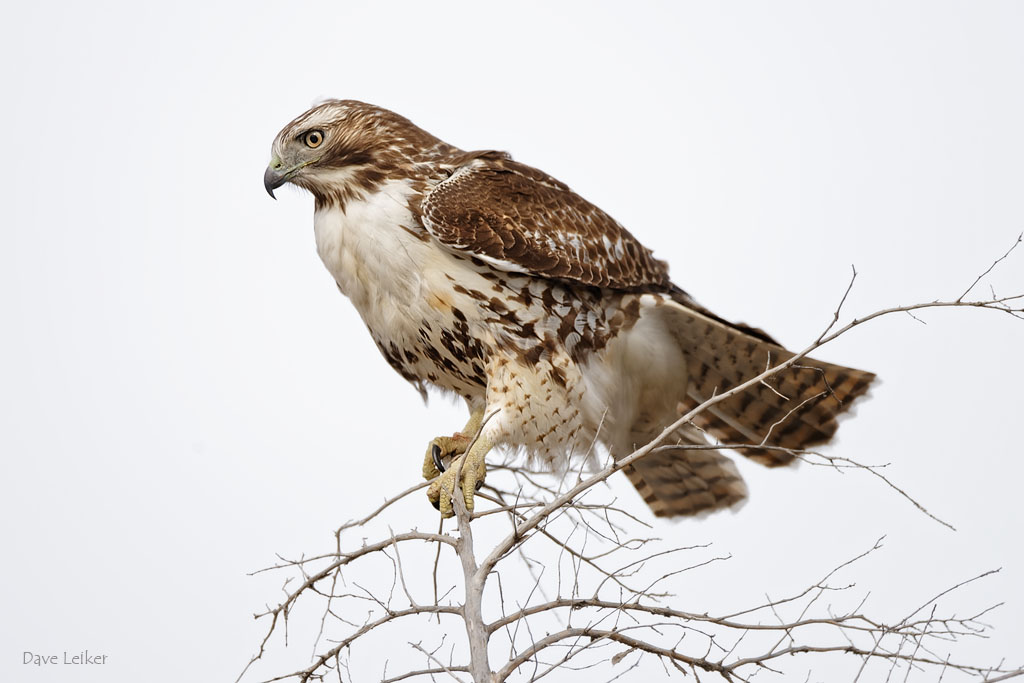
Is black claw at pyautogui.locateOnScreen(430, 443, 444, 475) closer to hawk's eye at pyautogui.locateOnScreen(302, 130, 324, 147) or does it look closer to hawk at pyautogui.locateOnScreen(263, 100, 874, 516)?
hawk at pyautogui.locateOnScreen(263, 100, 874, 516)

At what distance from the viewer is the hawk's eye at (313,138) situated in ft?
18.2

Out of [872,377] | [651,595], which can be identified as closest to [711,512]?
[872,377]

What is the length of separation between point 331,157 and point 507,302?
1075 millimetres

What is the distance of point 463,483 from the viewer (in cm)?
482

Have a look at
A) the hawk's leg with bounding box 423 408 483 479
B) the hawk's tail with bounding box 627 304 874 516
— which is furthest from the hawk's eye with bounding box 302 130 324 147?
the hawk's tail with bounding box 627 304 874 516

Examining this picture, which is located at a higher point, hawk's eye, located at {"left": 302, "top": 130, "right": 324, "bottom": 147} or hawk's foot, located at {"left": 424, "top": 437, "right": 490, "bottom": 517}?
hawk's eye, located at {"left": 302, "top": 130, "right": 324, "bottom": 147}

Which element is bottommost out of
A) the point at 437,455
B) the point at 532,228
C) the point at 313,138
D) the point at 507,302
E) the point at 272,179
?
the point at 437,455

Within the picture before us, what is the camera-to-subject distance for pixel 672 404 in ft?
20.9

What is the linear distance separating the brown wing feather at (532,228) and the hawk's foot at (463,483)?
95 centimetres

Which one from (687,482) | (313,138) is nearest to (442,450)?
(313,138)

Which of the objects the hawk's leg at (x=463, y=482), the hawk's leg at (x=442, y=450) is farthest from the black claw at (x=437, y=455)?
the hawk's leg at (x=463, y=482)

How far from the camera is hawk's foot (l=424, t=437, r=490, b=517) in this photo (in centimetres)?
480

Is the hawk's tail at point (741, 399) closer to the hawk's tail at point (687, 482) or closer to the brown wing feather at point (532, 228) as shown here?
the hawk's tail at point (687, 482)

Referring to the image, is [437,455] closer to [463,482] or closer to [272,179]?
[463,482]
